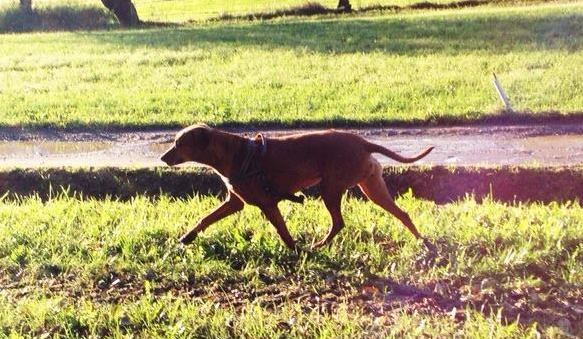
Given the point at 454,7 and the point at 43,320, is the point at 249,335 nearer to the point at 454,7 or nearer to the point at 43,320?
the point at 43,320

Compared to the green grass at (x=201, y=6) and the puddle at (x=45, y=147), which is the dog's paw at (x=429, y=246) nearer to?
the puddle at (x=45, y=147)

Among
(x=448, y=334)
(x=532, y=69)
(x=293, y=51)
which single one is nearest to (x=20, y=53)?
(x=293, y=51)

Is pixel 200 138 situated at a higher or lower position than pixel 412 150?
higher

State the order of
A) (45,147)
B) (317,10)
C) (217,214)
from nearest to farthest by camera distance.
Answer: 1. (217,214)
2. (45,147)
3. (317,10)

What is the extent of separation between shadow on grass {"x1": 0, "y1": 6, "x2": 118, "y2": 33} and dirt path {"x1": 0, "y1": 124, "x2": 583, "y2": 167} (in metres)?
21.8

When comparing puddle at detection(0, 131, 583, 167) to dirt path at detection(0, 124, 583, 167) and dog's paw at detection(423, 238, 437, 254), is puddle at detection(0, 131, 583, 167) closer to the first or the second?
dirt path at detection(0, 124, 583, 167)

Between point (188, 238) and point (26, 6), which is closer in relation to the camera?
point (188, 238)

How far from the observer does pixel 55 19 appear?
3278 cm

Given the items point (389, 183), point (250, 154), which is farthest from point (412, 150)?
point (250, 154)

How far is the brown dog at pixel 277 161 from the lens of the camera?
5254mm

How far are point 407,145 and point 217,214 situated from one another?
4.88 metres

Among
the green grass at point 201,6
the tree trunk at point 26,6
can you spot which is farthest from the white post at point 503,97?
the tree trunk at point 26,6

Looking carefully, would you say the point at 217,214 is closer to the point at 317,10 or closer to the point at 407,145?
the point at 407,145

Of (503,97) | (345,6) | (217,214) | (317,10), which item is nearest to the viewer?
(217,214)
